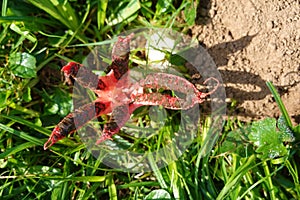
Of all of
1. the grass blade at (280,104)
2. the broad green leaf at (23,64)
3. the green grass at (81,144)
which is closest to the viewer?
the grass blade at (280,104)

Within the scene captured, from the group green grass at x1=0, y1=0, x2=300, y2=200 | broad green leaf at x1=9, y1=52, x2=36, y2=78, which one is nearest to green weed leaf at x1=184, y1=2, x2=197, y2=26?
green grass at x1=0, y1=0, x2=300, y2=200

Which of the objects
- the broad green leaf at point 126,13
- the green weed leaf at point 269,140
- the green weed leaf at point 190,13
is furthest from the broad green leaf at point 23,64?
the green weed leaf at point 269,140

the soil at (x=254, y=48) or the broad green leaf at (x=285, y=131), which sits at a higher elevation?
the soil at (x=254, y=48)

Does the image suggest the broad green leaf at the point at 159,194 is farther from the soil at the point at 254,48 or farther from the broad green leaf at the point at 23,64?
the broad green leaf at the point at 23,64

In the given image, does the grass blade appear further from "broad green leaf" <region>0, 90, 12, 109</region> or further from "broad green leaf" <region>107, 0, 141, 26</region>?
"broad green leaf" <region>0, 90, 12, 109</region>

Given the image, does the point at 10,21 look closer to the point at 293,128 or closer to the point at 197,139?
the point at 197,139
